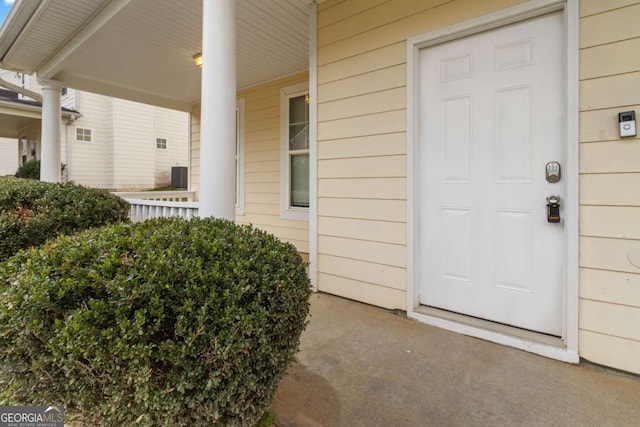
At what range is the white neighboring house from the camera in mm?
10426

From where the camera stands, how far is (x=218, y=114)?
2309 millimetres

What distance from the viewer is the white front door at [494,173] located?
2.10 m

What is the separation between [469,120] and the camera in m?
2.38

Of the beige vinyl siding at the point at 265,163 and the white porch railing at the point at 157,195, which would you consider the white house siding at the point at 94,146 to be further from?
the beige vinyl siding at the point at 265,163

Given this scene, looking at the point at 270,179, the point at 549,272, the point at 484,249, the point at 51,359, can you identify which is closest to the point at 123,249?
the point at 51,359

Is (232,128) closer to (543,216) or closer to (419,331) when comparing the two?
(419,331)

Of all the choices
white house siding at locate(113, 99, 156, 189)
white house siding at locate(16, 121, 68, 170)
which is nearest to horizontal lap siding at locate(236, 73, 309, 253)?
white house siding at locate(113, 99, 156, 189)

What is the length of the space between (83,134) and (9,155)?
6.56m

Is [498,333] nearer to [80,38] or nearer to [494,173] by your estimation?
[494,173]

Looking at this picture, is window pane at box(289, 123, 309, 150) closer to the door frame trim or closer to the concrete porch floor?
the door frame trim

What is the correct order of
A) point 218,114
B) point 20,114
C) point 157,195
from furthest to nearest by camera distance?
point 20,114
point 157,195
point 218,114

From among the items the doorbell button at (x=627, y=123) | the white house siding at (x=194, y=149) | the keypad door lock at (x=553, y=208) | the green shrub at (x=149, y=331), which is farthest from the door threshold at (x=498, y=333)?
the white house siding at (x=194, y=149)

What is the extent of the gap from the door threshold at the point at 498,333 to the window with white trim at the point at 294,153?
2.31 meters

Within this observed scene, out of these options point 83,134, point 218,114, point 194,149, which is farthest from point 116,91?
point 83,134
